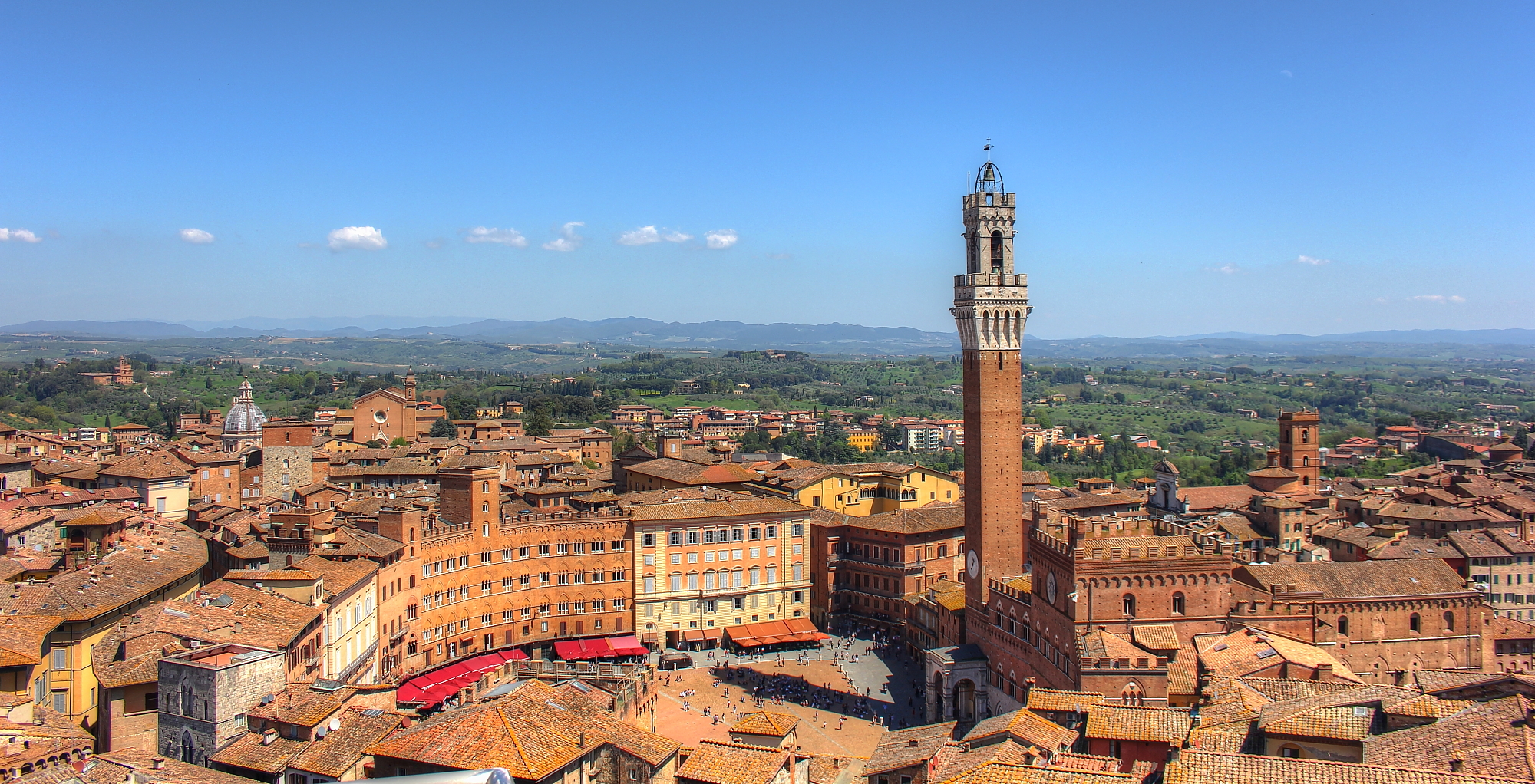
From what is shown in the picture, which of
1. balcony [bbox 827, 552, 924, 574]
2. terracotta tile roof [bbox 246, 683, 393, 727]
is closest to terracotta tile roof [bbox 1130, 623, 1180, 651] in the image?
balcony [bbox 827, 552, 924, 574]

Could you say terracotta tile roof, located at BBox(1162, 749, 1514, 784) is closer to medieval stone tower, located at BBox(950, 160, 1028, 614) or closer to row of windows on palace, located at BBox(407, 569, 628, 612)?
medieval stone tower, located at BBox(950, 160, 1028, 614)

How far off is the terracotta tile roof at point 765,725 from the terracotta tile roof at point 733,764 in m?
2.62

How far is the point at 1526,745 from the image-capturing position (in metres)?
21.0

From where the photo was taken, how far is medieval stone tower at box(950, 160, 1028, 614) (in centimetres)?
5162

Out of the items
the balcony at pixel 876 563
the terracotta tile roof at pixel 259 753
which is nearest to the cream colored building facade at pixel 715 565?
the balcony at pixel 876 563

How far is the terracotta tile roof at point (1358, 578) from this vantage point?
146 ft

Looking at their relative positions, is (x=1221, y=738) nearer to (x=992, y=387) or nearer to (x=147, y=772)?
(x=147, y=772)

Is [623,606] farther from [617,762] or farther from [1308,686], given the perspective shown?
[1308,686]

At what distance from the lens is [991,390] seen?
5234 cm

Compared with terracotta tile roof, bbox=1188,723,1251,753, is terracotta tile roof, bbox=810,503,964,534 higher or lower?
lower

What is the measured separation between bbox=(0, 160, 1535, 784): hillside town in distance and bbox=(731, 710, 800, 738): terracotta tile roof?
0.14m

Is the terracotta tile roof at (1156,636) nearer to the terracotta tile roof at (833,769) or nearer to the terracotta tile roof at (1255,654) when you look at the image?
the terracotta tile roof at (1255,654)

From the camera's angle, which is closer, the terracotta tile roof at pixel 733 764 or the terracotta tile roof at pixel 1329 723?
the terracotta tile roof at pixel 1329 723

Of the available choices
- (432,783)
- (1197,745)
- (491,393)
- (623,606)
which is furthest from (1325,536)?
(491,393)
